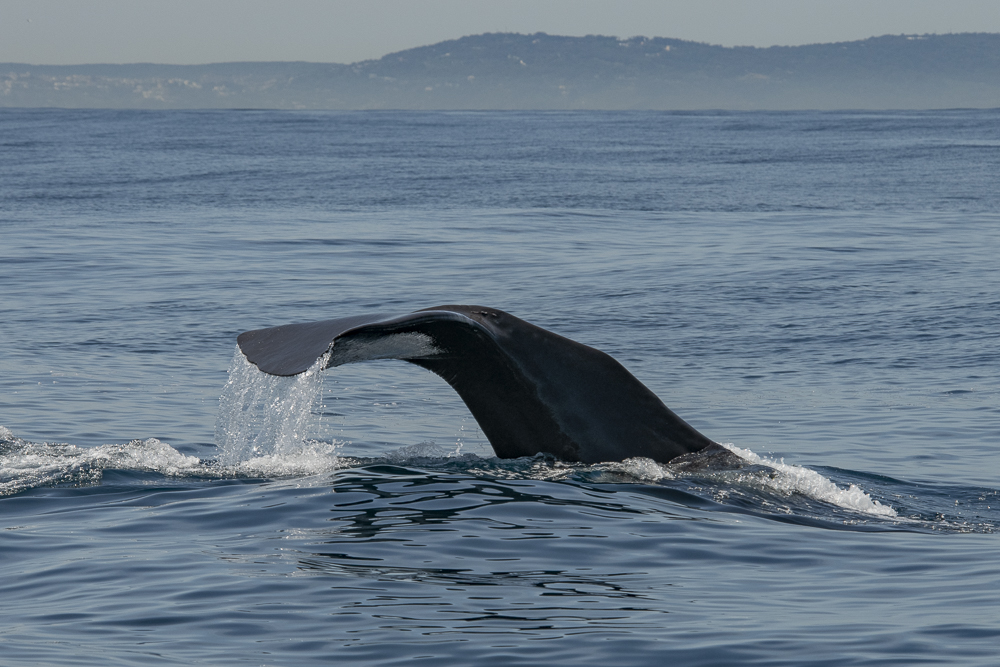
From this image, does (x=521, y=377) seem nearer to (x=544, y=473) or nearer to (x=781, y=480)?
(x=544, y=473)

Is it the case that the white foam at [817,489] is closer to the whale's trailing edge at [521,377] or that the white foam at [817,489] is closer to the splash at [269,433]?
the whale's trailing edge at [521,377]

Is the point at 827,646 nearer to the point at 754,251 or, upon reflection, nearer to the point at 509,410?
the point at 509,410

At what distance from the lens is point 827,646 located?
15.5 ft

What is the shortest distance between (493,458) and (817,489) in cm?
194

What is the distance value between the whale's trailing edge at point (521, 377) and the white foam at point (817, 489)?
557mm

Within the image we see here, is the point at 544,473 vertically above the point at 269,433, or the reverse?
the point at 544,473

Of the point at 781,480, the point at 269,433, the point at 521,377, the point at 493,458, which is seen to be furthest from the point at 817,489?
the point at 269,433

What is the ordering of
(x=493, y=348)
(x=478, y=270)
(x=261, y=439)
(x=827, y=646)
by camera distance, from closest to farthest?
1. (x=827, y=646)
2. (x=493, y=348)
3. (x=261, y=439)
4. (x=478, y=270)

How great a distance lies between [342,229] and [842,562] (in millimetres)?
21184

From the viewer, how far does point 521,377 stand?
6227mm

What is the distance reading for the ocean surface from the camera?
500cm

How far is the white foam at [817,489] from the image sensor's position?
7176 millimetres

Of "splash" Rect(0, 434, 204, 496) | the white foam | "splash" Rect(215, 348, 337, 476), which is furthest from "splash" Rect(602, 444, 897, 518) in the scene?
"splash" Rect(0, 434, 204, 496)

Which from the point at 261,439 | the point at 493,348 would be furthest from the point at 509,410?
the point at 261,439
